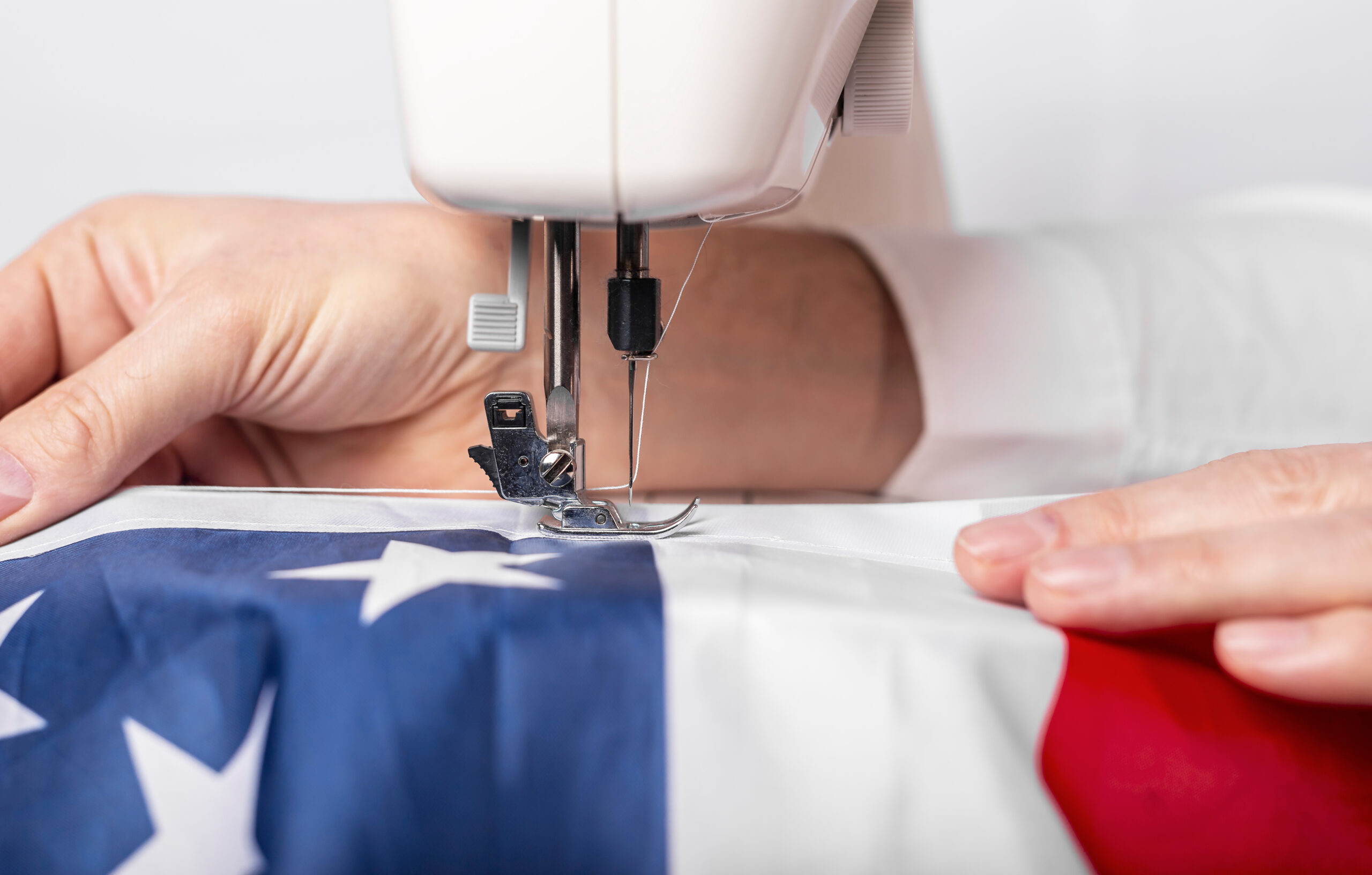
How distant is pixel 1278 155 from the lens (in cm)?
167

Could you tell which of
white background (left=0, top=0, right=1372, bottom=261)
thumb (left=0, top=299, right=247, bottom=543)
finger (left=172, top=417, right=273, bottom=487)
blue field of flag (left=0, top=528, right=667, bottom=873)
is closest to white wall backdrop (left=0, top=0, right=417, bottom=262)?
white background (left=0, top=0, right=1372, bottom=261)

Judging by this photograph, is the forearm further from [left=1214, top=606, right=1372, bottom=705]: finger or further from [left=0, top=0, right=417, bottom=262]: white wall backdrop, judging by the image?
[left=0, top=0, right=417, bottom=262]: white wall backdrop

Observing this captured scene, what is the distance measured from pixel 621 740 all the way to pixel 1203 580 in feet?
0.95

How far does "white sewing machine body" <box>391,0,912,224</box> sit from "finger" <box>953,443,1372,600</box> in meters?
0.24

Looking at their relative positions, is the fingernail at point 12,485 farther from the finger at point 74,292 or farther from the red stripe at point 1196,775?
the red stripe at point 1196,775

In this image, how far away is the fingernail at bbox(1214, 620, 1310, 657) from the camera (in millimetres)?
410

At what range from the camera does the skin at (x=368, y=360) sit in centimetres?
66

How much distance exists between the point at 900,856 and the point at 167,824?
12.6 inches

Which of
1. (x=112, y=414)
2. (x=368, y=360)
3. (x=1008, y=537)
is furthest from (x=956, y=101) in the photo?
(x=112, y=414)

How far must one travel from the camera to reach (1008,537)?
478 millimetres

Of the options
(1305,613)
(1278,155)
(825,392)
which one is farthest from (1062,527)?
(1278,155)

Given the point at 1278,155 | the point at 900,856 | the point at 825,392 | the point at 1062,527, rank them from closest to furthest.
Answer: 1. the point at 900,856
2. the point at 1062,527
3. the point at 825,392
4. the point at 1278,155

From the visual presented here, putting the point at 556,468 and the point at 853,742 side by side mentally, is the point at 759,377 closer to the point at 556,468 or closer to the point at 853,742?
the point at 556,468

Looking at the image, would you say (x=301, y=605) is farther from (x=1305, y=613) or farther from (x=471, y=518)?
(x=1305, y=613)
